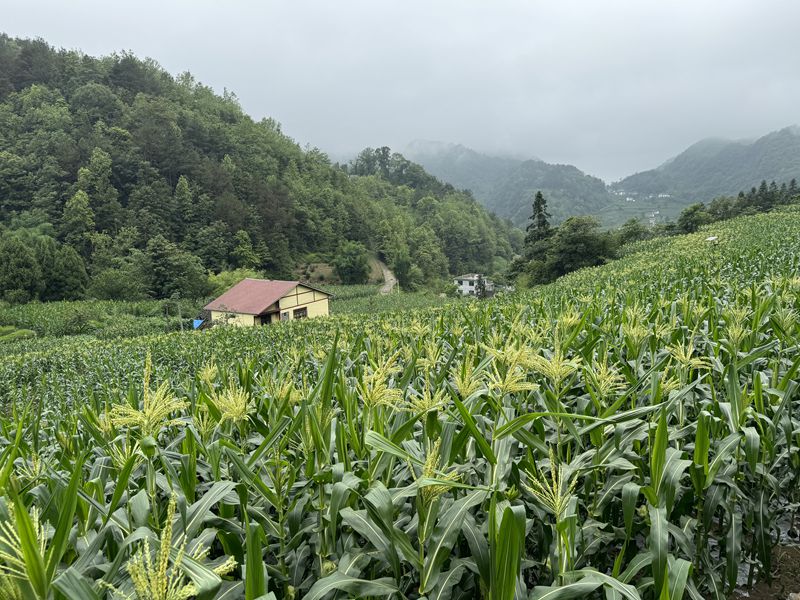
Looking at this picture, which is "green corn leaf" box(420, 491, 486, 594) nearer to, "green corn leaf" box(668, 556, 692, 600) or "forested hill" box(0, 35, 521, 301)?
"green corn leaf" box(668, 556, 692, 600)

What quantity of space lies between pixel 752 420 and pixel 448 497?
169cm

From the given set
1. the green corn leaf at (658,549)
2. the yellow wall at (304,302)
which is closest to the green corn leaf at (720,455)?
the green corn leaf at (658,549)

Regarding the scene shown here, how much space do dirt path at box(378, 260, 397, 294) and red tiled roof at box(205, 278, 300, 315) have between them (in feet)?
87.0

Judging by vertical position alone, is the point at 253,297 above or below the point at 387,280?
below

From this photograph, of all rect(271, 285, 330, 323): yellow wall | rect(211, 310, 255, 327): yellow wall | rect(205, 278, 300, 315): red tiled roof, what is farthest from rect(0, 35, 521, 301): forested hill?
rect(271, 285, 330, 323): yellow wall

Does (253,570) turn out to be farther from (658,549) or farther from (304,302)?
(304,302)

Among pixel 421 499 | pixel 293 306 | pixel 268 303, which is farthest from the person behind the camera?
pixel 293 306

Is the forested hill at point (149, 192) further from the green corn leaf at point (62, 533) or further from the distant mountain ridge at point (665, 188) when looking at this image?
the distant mountain ridge at point (665, 188)

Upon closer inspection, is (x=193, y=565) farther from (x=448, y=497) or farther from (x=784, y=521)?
(x=784, y=521)

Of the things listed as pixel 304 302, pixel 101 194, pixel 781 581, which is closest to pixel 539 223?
pixel 304 302

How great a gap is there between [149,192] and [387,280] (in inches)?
1244

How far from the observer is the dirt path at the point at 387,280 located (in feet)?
198

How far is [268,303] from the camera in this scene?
29.7 metres

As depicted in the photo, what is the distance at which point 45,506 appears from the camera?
4.89 ft
